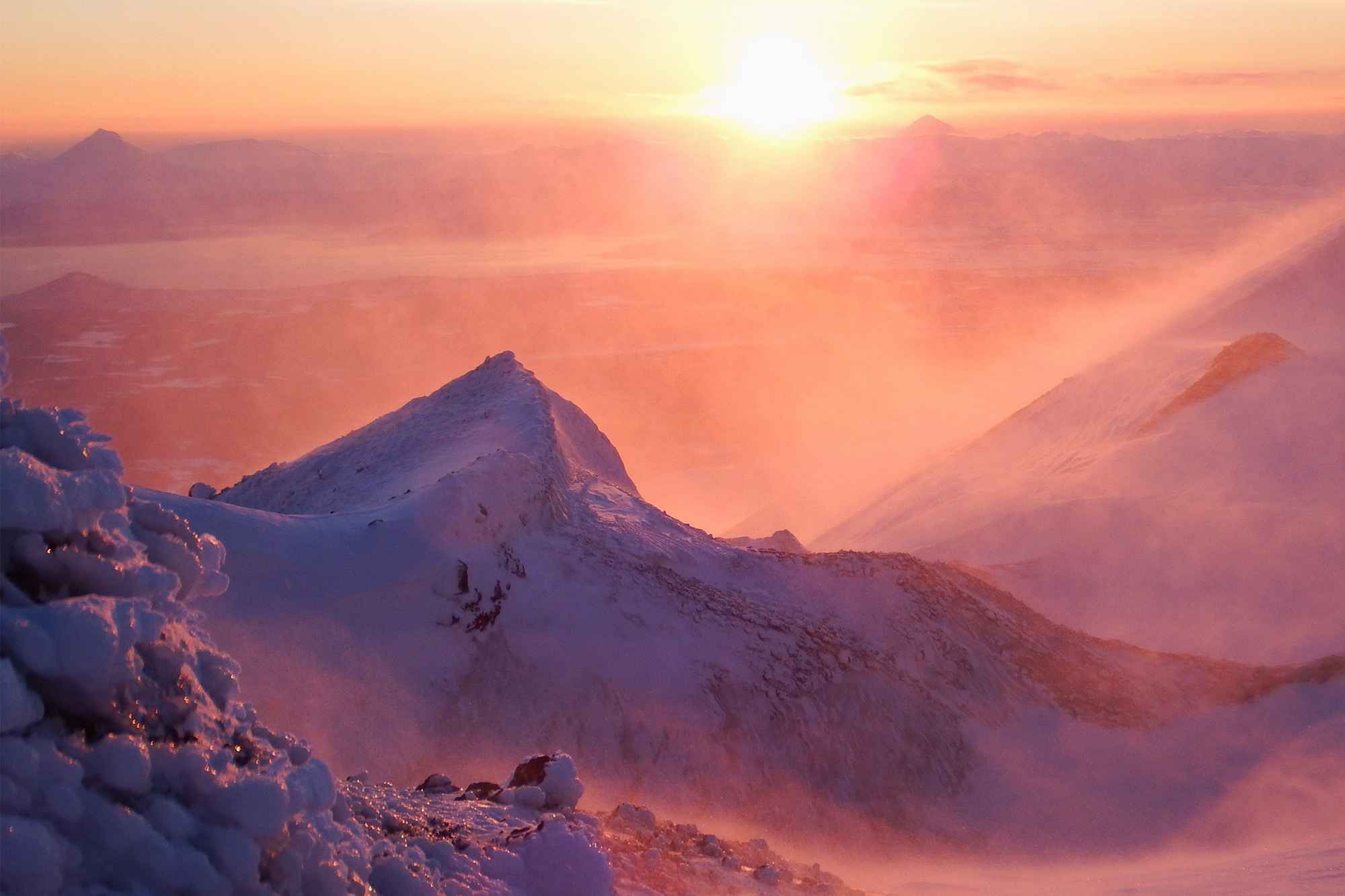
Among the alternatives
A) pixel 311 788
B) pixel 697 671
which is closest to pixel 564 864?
pixel 311 788

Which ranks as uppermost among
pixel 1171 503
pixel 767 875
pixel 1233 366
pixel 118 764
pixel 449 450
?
pixel 1233 366

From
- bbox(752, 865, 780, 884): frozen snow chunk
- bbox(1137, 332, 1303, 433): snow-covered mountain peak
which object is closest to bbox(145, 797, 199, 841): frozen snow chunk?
bbox(752, 865, 780, 884): frozen snow chunk

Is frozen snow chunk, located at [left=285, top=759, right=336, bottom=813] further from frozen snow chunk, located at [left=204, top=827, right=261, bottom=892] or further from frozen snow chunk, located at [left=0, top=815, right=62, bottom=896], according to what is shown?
frozen snow chunk, located at [left=0, top=815, right=62, bottom=896]

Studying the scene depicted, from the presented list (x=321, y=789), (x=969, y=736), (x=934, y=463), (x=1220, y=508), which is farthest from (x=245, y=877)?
(x=934, y=463)

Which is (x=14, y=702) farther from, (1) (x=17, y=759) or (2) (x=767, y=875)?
(2) (x=767, y=875)

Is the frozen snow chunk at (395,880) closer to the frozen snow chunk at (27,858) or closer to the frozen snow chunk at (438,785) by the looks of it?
the frozen snow chunk at (27,858)

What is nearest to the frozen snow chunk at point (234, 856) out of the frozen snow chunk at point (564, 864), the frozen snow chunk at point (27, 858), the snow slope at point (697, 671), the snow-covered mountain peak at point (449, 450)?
the frozen snow chunk at point (27, 858)
